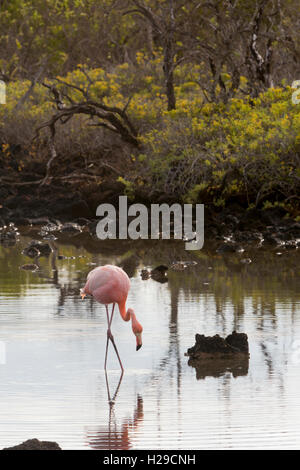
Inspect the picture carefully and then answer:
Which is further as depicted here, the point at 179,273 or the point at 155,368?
the point at 179,273

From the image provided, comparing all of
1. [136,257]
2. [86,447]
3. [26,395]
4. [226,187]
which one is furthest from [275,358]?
[226,187]

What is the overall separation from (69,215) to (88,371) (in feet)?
56.8

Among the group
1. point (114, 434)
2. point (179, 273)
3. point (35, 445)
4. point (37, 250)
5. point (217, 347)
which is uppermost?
point (37, 250)

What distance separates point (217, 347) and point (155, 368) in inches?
25.8

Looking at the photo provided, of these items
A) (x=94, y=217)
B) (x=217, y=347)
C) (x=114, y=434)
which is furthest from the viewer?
(x=94, y=217)

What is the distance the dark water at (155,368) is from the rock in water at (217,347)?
18 centimetres

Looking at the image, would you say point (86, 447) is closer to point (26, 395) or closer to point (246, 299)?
point (26, 395)

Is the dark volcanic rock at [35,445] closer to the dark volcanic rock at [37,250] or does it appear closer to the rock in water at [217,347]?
the rock in water at [217,347]

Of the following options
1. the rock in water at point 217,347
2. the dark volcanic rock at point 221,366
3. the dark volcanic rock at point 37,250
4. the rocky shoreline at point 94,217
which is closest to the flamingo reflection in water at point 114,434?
the dark volcanic rock at point 221,366

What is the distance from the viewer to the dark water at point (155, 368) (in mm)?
7980

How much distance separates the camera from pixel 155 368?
1007 centimetres

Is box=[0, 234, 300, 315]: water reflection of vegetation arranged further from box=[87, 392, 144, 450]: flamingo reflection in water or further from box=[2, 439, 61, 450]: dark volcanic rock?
box=[2, 439, 61, 450]: dark volcanic rock

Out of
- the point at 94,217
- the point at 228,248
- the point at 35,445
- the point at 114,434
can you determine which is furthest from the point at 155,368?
the point at 94,217

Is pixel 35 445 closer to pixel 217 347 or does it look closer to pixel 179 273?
pixel 217 347
